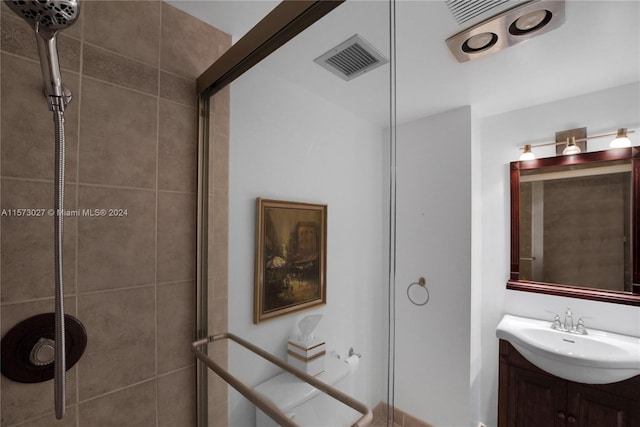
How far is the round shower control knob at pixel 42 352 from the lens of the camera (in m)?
0.73

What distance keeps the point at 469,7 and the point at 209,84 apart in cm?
96

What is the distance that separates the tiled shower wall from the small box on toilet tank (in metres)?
0.36

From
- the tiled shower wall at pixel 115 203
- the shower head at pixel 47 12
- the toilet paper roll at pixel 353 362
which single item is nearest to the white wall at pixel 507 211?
the toilet paper roll at pixel 353 362

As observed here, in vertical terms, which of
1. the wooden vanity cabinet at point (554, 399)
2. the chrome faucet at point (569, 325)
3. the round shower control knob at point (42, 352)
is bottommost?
the wooden vanity cabinet at point (554, 399)

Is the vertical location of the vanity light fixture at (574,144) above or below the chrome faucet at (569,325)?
above

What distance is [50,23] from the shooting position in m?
0.55

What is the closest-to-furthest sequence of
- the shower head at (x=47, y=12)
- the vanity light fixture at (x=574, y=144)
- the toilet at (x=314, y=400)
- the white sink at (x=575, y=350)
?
the shower head at (x=47, y=12) < the toilet at (x=314, y=400) < the white sink at (x=575, y=350) < the vanity light fixture at (x=574, y=144)

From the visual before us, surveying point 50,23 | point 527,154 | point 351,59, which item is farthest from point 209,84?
point 527,154

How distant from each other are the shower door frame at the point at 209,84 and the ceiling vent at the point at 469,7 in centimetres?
57

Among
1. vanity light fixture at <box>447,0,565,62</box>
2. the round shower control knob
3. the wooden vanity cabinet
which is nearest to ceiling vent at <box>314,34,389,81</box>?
vanity light fixture at <box>447,0,565,62</box>

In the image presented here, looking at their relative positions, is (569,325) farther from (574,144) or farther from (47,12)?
(47,12)

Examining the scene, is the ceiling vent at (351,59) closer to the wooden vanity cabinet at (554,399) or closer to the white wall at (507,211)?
the white wall at (507,211)

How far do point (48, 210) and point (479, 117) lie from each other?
1809 mm

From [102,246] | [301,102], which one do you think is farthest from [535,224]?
[102,246]
